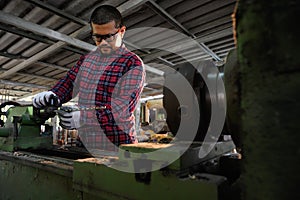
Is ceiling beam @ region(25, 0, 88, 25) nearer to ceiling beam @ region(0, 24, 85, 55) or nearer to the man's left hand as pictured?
ceiling beam @ region(0, 24, 85, 55)

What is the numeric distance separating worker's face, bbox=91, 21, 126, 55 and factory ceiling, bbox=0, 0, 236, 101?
0.45 meters

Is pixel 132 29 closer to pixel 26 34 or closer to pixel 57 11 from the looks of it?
pixel 57 11

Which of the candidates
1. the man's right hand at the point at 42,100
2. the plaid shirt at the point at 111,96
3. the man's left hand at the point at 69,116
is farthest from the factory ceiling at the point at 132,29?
the man's right hand at the point at 42,100

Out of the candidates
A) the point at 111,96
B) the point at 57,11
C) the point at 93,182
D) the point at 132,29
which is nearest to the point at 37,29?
the point at 57,11

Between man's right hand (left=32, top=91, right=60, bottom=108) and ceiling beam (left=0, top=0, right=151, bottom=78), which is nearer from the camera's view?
man's right hand (left=32, top=91, right=60, bottom=108)

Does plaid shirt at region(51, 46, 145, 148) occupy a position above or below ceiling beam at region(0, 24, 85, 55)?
below

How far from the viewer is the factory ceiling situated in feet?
7.69

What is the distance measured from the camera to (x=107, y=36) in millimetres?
1473

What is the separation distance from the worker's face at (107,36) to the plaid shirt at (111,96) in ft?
0.17

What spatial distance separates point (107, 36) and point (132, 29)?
1.50 metres

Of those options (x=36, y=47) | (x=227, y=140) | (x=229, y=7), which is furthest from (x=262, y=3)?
(x=36, y=47)

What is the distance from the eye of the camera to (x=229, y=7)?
7.85 ft

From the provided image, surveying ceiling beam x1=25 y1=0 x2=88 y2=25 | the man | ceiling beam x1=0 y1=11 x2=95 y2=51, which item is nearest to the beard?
the man

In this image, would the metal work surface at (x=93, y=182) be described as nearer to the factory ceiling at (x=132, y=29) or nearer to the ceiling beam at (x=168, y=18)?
the factory ceiling at (x=132, y=29)
